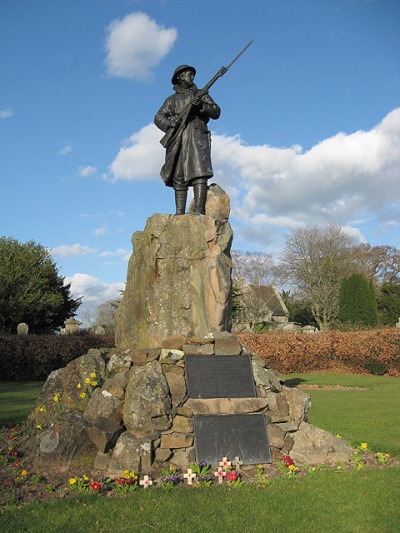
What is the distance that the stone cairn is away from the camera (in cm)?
591

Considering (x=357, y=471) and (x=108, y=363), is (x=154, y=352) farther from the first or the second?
(x=357, y=471)

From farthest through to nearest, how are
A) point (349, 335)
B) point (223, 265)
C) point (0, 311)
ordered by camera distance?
point (0, 311), point (349, 335), point (223, 265)

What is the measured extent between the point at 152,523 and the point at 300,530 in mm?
1239

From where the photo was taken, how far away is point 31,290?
114ft

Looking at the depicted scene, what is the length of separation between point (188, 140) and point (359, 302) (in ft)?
89.9

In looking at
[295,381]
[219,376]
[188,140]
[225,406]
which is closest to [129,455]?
[225,406]

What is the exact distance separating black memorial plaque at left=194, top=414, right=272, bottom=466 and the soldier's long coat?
3.90 meters

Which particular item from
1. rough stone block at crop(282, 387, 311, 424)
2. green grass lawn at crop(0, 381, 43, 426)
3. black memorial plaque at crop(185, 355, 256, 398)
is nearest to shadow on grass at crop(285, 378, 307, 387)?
green grass lawn at crop(0, 381, 43, 426)

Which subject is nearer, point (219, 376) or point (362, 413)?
point (219, 376)

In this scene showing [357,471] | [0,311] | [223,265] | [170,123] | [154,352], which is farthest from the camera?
[0,311]

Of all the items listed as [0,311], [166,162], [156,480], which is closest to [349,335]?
[166,162]

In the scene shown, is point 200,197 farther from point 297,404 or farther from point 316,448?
point 316,448

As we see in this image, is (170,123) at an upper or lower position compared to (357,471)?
upper

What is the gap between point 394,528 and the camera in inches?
173
